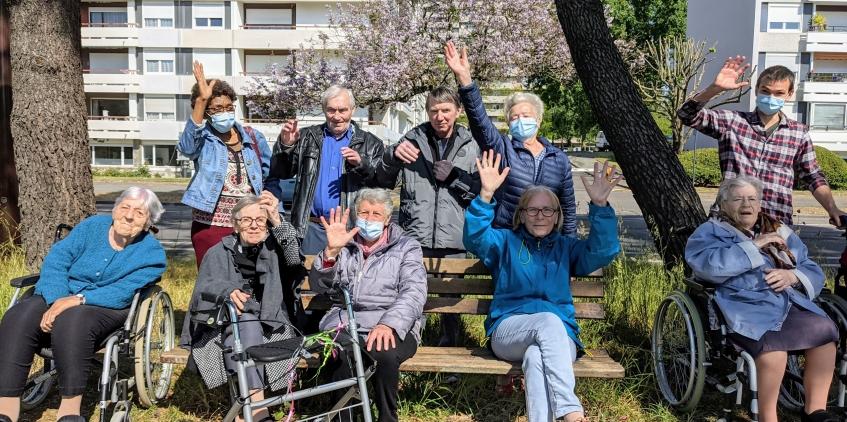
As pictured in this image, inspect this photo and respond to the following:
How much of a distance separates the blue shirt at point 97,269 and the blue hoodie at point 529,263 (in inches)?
77.9

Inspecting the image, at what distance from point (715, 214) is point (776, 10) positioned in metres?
39.5

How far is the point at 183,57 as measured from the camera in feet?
142

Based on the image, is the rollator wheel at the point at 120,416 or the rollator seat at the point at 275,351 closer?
the rollator seat at the point at 275,351

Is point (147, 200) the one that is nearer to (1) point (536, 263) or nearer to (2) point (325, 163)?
(2) point (325, 163)

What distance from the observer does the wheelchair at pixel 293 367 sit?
3465 mm

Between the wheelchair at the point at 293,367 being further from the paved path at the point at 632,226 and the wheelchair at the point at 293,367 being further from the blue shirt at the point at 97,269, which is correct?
the paved path at the point at 632,226

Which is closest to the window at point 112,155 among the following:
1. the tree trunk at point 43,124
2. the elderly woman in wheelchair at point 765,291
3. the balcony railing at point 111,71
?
the balcony railing at point 111,71

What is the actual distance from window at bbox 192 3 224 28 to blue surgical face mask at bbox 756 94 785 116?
42.0 meters

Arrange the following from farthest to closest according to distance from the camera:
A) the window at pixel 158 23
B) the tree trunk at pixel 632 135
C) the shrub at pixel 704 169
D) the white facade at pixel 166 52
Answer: the window at pixel 158 23 < the white facade at pixel 166 52 < the shrub at pixel 704 169 < the tree trunk at pixel 632 135

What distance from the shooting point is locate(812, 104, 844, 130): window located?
129ft

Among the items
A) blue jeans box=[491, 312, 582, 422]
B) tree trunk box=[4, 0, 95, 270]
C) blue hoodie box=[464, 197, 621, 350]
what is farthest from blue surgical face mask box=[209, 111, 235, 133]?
tree trunk box=[4, 0, 95, 270]

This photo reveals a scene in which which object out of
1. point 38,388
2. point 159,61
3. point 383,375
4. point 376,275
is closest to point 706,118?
point 376,275

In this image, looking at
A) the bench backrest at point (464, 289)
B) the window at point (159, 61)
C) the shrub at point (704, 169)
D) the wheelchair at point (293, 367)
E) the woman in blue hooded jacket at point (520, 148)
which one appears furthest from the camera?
the window at point (159, 61)

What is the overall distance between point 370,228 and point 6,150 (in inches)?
229
